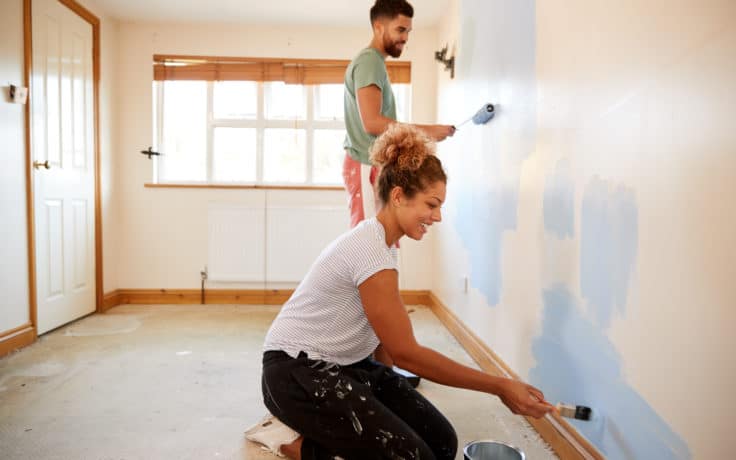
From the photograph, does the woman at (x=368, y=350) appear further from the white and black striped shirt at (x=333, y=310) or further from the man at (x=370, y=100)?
the man at (x=370, y=100)

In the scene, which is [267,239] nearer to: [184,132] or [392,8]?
Result: [184,132]

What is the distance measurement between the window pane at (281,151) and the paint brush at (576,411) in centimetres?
302

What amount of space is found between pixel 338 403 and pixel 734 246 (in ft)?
2.86

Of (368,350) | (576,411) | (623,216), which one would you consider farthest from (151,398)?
(623,216)

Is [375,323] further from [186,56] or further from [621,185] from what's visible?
[186,56]

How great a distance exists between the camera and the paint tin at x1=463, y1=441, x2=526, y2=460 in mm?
1347

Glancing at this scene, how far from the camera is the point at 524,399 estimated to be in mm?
1117

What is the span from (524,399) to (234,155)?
3.35 metres

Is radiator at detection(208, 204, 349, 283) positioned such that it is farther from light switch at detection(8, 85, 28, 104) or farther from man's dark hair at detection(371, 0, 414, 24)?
man's dark hair at detection(371, 0, 414, 24)

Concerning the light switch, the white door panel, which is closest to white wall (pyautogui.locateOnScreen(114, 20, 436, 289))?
the white door panel

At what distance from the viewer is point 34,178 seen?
2850 millimetres

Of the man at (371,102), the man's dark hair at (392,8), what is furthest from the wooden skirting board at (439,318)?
the man's dark hair at (392,8)

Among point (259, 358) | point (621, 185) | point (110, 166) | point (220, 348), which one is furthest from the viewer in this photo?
point (110, 166)

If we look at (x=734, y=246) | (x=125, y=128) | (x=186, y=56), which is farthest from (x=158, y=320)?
(x=734, y=246)
